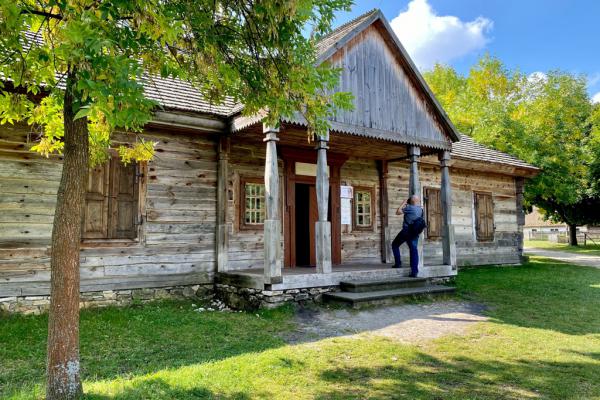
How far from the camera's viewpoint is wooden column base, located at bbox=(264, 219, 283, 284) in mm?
7223

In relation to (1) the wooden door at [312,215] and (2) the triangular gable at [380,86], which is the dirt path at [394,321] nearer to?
(1) the wooden door at [312,215]

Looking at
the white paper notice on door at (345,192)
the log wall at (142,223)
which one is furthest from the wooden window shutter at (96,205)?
the white paper notice on door at (345,192)

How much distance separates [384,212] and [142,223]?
6598mm

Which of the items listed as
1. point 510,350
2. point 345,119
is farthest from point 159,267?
point 510,350

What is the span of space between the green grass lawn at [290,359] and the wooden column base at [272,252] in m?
0.60

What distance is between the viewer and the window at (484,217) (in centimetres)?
1420

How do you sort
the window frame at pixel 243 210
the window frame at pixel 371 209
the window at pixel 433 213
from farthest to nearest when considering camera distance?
1. the window at pixel 433 213
2. the window frame at pixel 371 209
3. the window frame at pixel 243 210

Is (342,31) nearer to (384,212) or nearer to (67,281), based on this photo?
(384,212)

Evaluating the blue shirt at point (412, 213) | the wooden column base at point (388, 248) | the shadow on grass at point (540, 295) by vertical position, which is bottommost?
the shadow on grass at point (540, 295)

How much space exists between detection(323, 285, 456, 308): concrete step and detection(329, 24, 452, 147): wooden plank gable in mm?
3135

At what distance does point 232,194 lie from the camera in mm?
9258

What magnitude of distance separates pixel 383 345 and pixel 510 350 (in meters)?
1.55

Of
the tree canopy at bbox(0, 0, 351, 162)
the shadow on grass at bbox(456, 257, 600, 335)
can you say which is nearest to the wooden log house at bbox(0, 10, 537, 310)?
the shadow on grass at bbox(456, 257, 600, 335)

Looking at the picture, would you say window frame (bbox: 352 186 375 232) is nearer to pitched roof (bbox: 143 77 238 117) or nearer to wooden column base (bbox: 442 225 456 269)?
wooden column base (bbox: 442 225 456 269)
